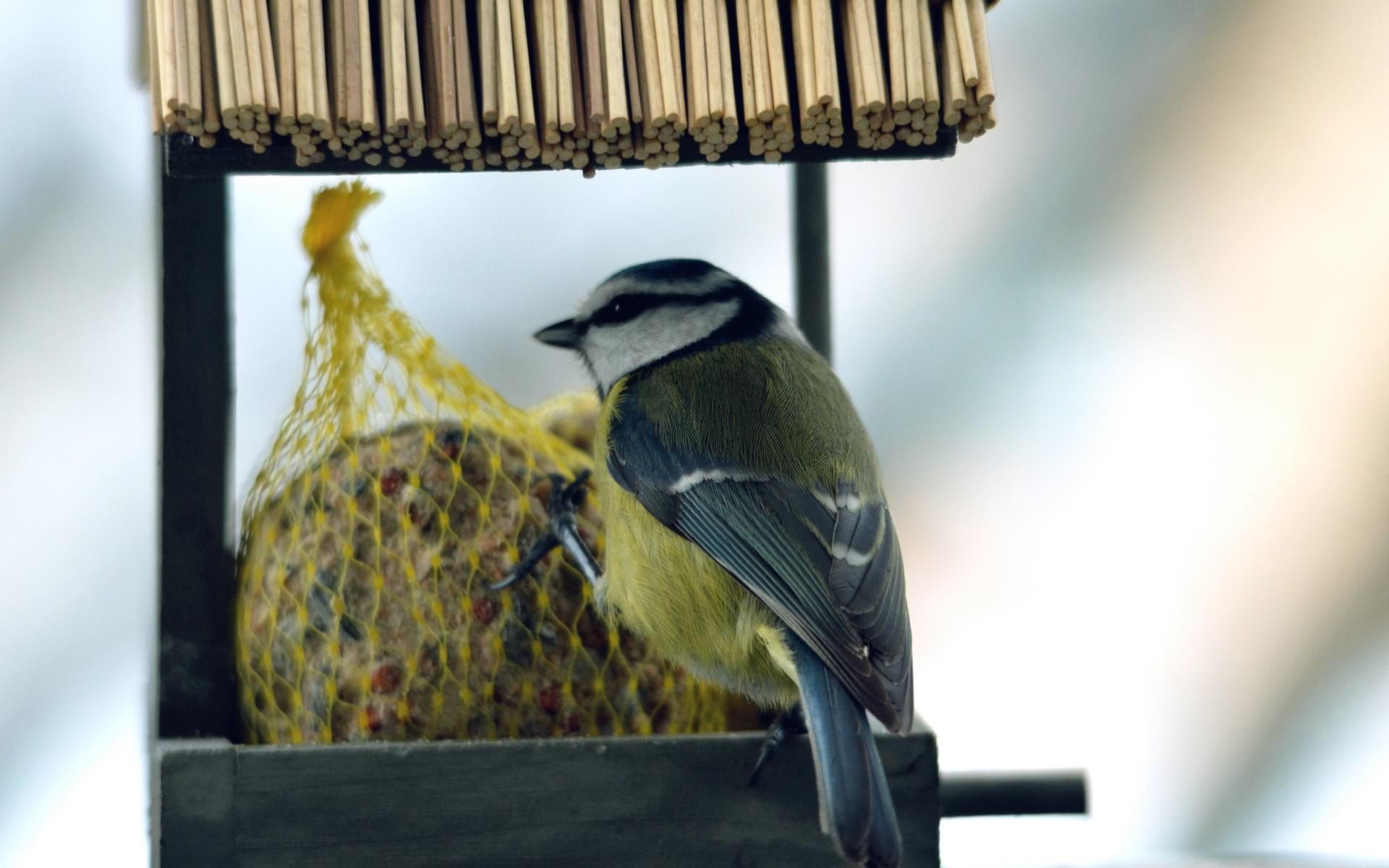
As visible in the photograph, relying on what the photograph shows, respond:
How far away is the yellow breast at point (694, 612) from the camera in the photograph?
1.46 meters

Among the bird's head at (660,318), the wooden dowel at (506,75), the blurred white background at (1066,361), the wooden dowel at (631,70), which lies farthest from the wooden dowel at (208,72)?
the blurred white background at (1066,361)

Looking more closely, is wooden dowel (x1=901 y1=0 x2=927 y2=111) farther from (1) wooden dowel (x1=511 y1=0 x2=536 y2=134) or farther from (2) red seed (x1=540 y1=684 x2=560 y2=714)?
(2) red seed (x1=540 y1=684 x2=560 y2=714)

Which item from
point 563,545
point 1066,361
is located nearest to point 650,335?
point 563,545

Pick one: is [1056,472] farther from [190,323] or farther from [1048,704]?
[190,323]

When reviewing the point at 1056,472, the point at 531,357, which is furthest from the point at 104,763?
the point at 1056,472

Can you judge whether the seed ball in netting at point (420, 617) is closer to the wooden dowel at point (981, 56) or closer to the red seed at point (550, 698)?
the red seed at point (550, 698)

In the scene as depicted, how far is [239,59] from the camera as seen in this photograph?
112cm

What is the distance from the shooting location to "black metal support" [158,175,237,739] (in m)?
1.42

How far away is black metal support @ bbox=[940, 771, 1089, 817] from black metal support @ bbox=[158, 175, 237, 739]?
2.46 ft

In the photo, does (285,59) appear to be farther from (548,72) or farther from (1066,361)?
(1066,361)

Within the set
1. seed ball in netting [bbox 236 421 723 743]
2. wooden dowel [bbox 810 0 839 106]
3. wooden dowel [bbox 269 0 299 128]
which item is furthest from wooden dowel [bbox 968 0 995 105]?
seed ball in netting [bbox 236 421 723 743]

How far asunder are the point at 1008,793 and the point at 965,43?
0.81m

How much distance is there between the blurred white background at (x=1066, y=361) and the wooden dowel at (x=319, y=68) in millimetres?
1356

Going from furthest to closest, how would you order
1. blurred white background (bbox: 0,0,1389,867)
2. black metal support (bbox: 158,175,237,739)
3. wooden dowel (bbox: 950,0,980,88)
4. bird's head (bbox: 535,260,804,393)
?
1. blurred white background (bbox: 0,0,1389,867)
2. bird's head (bbox: 535,260,804,393)
3. black metal support (bbox: 158,175,237,739)
4. wooden dowel (bbox: 950,0,980,88)
